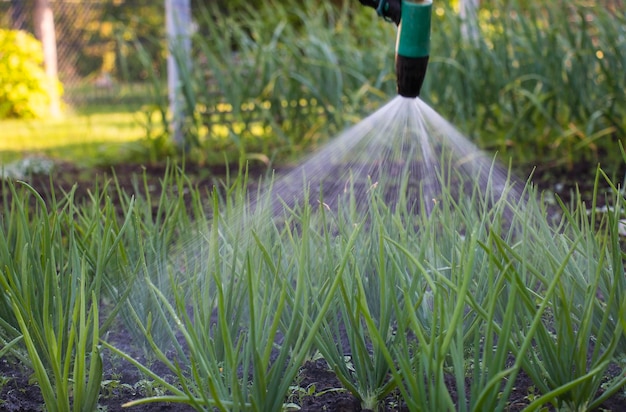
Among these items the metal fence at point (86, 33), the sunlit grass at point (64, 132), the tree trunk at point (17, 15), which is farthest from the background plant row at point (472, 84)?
the tree trunk at point (17, 15)

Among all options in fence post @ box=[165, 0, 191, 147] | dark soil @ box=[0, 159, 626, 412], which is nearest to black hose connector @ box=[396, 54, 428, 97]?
dark soil @ box=[0, 159, 626, 412]

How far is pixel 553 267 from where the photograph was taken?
121 centimetres

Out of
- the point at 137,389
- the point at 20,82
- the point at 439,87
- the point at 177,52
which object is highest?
the point at 177,52

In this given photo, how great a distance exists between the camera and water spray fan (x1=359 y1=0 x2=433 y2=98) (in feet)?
4.92

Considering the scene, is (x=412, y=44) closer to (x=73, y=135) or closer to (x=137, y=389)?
(x=137, y=389)

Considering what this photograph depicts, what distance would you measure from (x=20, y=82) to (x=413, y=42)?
7682 millimetres

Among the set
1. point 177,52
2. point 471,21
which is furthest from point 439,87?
point 177,52

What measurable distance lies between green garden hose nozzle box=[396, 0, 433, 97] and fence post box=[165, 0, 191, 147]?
7.13ft

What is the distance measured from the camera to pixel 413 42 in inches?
59.2

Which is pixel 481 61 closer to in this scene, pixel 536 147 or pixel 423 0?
pixel 536 147

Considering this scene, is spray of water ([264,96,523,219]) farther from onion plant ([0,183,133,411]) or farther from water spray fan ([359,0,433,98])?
onion plant ([0,183,133,411])

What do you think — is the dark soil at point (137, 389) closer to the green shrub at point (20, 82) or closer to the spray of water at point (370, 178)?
the spray of water at point (370, 178)

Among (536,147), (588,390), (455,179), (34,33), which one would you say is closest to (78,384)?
(588,390)

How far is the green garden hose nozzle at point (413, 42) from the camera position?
150 centimetres
